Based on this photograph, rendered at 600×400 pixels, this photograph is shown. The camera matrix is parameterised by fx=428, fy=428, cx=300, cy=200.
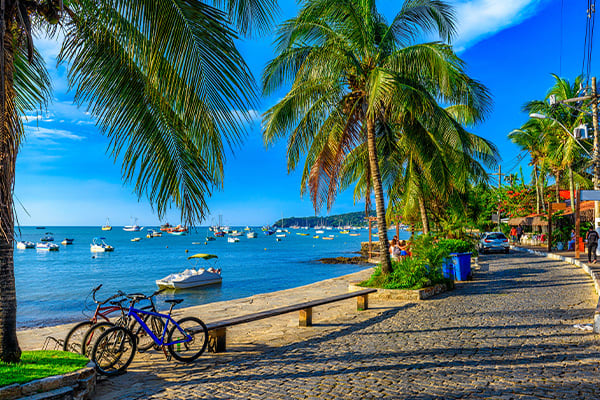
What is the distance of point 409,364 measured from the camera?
5895 mm

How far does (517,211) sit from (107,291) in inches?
1637

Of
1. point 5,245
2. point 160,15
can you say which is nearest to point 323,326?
point 5,245

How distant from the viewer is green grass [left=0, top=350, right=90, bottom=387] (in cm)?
446

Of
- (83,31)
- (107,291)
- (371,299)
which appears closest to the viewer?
(83,31)

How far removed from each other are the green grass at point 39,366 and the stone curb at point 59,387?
77 millimetres

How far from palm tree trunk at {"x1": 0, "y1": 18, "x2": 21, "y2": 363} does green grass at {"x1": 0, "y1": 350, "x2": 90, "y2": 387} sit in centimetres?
19

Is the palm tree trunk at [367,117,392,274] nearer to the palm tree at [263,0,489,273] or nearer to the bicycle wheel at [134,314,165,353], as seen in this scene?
the palm tree at [263,0,489,273]

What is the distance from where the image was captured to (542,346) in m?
6.67

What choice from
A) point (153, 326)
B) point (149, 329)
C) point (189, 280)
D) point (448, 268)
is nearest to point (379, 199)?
point (448, 268)

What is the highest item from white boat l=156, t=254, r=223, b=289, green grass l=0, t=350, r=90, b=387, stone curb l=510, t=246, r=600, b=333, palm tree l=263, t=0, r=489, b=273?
palm tree l=263, t=0, r=489, b=273

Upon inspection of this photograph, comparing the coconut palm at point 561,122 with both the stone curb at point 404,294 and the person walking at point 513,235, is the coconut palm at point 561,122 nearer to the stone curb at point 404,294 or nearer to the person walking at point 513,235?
the person walking at point 513,235

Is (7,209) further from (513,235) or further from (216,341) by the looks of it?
(513,235)

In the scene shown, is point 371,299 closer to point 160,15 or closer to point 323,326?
point 323,326

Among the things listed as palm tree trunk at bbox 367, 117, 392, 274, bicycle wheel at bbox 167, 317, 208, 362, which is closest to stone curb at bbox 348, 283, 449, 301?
palm tree trunk at bbox 367, 117, 392, 274
